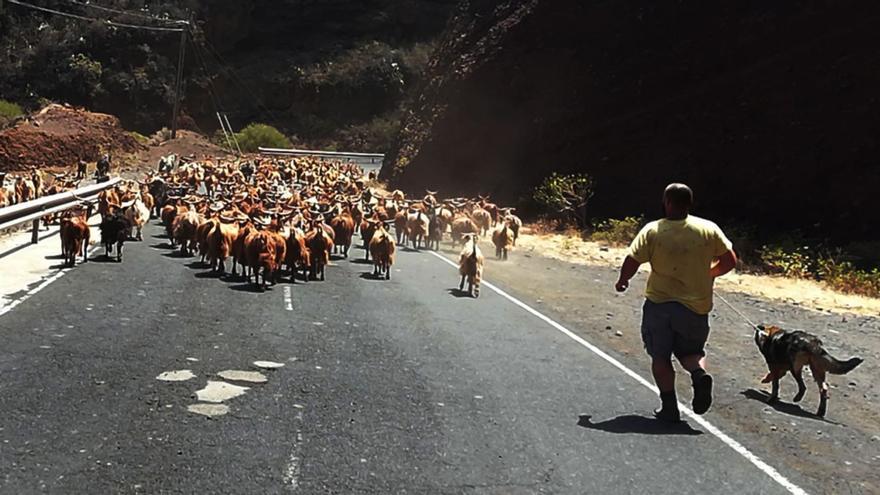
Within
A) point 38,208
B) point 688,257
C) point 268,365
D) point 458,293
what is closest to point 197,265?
point 38,208

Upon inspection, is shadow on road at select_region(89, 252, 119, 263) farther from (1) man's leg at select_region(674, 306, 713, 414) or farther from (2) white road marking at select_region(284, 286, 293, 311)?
(1) man's leg at select_region(674, 306, 713, 414)

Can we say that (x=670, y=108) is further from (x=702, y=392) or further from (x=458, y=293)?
(x=702, y=392)

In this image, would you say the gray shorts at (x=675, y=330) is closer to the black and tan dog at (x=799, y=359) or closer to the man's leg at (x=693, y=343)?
the man's leg at (x=693, y=343)

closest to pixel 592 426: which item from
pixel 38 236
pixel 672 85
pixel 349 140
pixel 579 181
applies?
pixel 38 236

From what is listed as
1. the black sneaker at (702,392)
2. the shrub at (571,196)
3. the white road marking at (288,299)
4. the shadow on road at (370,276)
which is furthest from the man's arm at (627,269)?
the shrub at (571,196)

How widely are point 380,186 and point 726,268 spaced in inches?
1529

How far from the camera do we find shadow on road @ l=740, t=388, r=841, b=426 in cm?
915

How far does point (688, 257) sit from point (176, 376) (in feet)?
15.4

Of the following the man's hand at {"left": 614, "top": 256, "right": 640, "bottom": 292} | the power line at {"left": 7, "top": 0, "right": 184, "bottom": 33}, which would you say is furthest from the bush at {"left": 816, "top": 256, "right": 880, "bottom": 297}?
the power line at {"left": 7, "top": 0, "right": 184, "bottom": 33}

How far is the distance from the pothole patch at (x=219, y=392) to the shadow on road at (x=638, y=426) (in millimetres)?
2991

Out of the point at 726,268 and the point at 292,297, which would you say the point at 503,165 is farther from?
the point at 726,268

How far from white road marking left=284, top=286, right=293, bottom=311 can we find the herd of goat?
17.7 inches

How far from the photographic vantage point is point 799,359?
921 centimetres

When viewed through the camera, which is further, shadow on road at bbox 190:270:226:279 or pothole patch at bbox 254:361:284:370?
shadow on road at bbox 190:270:226:279
